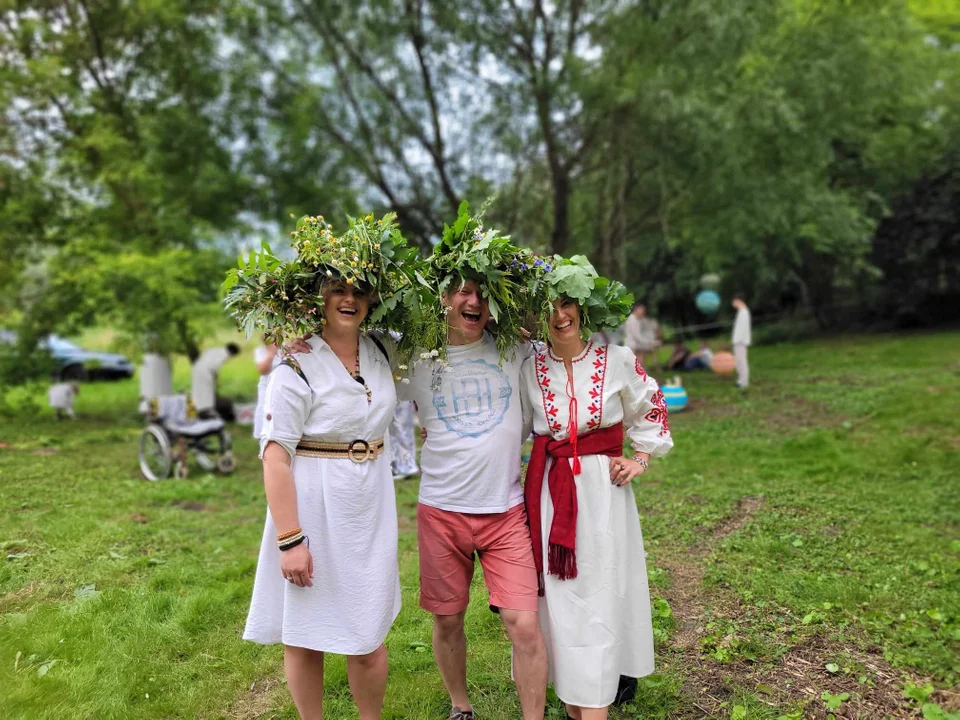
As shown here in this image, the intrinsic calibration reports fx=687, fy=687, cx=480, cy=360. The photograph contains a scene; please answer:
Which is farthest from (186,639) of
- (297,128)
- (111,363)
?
(111,363)

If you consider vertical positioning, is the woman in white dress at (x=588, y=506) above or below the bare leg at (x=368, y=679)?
above

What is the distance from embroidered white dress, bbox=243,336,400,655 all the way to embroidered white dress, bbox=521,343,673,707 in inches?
26.4

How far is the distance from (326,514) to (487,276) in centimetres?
106

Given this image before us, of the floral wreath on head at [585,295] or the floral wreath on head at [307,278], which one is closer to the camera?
the floral wreath on head at [307,278]

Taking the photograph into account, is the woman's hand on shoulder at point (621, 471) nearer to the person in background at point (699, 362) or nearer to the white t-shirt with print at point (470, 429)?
the white t-shirt with print at point (470, 429)

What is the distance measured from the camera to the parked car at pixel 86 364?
49.6 ft

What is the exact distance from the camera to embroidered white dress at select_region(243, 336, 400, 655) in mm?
2453

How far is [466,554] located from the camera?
2.74 m

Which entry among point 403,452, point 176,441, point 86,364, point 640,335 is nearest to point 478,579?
point 403,452

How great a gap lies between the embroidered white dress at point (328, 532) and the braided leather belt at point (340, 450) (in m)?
0.02

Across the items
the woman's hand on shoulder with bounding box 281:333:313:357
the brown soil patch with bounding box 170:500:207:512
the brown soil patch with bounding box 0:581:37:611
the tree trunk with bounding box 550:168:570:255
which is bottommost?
the brown soil patch with bounding box 170:500:207:512

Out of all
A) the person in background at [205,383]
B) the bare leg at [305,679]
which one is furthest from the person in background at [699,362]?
the bare leg at [305,679]

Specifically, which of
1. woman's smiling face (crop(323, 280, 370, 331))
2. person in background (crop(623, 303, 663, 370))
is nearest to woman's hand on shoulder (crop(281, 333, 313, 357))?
woman's smiling face (crop(323, 280, 370, 331))

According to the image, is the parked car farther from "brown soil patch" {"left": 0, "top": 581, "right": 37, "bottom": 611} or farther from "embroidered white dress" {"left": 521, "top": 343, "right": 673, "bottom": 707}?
"embroidered white dress" {"left": 521, "top": 343, "right": 673, "bottom": 707}
